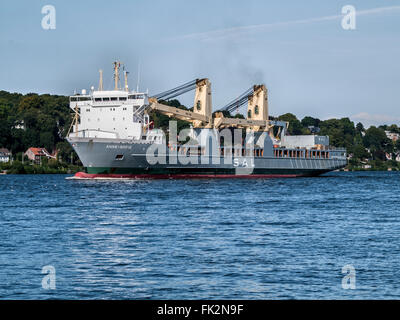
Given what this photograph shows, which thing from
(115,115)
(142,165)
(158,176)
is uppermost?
(115,115)

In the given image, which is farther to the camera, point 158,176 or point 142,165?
point 158,176

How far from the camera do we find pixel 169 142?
73.8 metres

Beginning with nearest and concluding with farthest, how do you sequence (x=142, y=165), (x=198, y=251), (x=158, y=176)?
(x=198, y=251)
(x=142, y=165)
(x=158, y=176)

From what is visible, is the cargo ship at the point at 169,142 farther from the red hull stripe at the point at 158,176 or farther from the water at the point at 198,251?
the water at the point at 198,251

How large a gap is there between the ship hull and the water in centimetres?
2720

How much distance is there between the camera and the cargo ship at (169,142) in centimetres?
6519

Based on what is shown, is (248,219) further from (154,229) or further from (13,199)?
(13,199)

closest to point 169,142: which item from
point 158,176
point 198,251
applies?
point 158,176

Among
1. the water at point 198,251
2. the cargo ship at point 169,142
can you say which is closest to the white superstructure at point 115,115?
the cargo ship at point 169,142

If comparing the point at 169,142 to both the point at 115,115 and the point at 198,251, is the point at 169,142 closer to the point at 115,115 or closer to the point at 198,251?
the point at 115,115

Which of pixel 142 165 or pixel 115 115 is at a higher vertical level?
pixel 115 115

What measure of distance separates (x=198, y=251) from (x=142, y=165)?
154 ft
